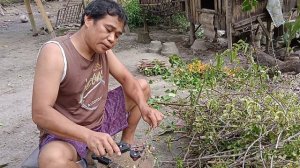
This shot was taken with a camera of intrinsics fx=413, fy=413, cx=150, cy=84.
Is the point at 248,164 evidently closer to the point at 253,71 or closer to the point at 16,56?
the point at 253,71

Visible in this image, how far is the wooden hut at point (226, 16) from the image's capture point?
27.6 ft

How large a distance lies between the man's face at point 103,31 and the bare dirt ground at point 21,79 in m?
1.19

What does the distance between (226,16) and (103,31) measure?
6.19 m

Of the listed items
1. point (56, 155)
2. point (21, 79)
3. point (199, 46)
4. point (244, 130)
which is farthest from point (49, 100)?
point (199, 46)

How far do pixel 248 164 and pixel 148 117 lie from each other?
2.37 feet

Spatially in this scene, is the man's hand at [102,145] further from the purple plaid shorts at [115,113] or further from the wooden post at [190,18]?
the wooden post at [190,18]

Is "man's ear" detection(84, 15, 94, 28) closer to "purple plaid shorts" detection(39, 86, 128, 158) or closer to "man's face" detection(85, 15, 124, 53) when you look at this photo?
"man's face" detection(85, 15, 124, 53)

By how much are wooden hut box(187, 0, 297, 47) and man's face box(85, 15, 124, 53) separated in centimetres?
607

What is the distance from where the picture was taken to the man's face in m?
2.55

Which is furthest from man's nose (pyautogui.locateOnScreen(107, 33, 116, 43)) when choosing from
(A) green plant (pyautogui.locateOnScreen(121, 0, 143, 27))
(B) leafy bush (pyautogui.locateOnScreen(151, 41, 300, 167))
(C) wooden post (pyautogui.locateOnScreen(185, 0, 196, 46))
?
(A) green plant (pyautogui.locateOnScreen(121, 0, 143, 27))

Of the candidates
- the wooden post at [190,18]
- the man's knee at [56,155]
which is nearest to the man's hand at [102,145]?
the man's knee at [56,155]

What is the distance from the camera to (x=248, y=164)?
2.61 metres

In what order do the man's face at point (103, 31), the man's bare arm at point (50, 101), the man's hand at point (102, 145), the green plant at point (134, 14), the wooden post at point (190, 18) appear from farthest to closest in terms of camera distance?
the green plant at point (134, 14) → the wooden post at point (190, 18) → the man's face at point (103, 31) → the man's bare arm at point (50, 101) → the man's hand at point (102, 145)

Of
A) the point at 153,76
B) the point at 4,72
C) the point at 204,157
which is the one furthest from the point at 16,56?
the point at 204,157
